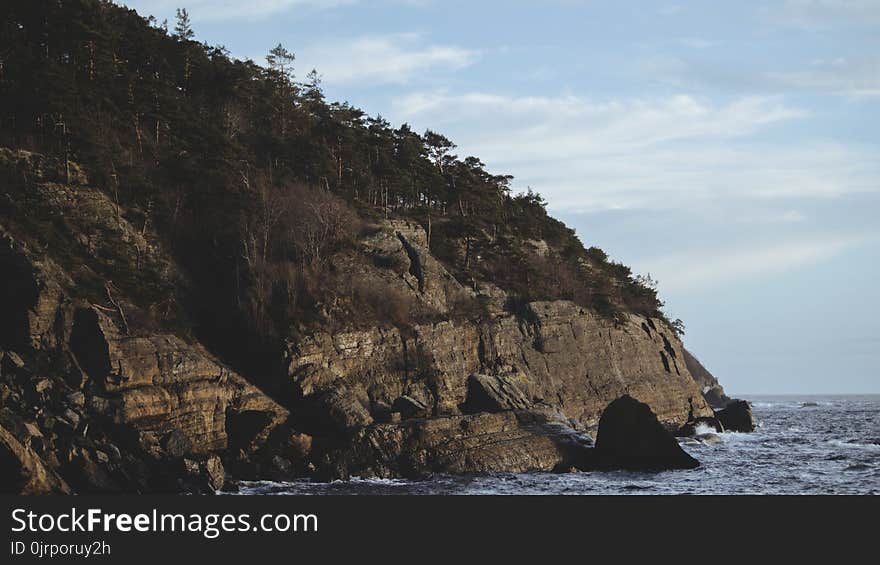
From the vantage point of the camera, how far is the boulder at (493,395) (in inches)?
1826

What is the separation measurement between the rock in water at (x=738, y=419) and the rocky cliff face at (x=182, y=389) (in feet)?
67.0

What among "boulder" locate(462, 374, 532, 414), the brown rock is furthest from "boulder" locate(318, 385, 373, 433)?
the brown rock

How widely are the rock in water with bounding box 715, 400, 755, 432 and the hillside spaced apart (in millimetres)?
4092

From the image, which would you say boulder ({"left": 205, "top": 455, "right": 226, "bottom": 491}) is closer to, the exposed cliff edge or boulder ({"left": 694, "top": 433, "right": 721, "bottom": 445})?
boulder ({"left": 694, "top": 433, "right": 721, "bottom": 445})

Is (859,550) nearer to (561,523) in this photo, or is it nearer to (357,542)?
(561,523)

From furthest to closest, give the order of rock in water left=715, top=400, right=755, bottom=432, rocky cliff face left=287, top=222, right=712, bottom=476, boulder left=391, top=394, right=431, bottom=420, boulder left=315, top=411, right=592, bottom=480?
rock in water left=715, top=400, right=755, bottom=432 < boulder left=391, top=394, right=431, bottom=420 < rocky cliff face left=287, top=222, right=712, bottom=476 < boulder left=315, top=411, right=592, bottom=480

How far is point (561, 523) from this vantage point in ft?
70.7

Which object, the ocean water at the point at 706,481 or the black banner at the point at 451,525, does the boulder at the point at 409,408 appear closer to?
the ocean water at the point at 706,481

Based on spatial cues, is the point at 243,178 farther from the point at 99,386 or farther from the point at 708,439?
the point at 708,439

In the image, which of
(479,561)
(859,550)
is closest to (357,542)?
(479,561)

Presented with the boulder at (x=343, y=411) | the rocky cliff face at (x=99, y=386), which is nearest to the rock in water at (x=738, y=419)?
the boulder at (x=343, y=411)

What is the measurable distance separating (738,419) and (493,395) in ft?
95.9

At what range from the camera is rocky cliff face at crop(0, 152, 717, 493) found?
3167 centimetres

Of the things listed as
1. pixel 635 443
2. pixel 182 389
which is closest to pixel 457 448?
pixel 635 443
